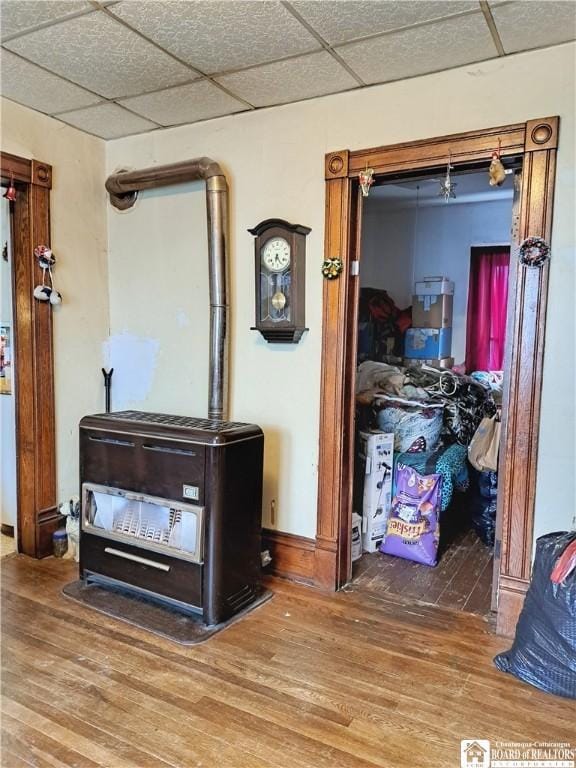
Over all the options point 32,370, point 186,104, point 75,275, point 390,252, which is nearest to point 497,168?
point 186,104

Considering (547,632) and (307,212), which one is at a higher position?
(307,212)

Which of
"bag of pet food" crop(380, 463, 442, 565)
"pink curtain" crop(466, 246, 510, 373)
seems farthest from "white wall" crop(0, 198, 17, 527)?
"pink curtain" crop(466, 246, 510, 373)

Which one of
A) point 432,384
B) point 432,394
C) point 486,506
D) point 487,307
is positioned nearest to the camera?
point 486,506

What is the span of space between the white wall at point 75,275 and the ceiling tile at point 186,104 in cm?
57

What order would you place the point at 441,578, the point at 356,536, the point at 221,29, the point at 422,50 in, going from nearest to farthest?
the point at 221,29, the point at 422,50, the point at 441,578, the point at 356,536

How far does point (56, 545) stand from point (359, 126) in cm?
287

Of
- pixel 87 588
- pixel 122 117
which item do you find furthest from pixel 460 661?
pixel 122 117

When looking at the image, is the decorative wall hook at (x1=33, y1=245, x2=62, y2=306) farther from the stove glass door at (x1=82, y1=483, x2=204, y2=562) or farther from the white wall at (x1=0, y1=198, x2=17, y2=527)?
the stove glass door at (x1=82, y1=483, x2=204, y2=562)

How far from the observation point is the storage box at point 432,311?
4.83 meters

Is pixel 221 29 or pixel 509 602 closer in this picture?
pixel 221 29

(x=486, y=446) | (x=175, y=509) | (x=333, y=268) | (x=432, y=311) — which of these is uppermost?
(x=333, y=268)

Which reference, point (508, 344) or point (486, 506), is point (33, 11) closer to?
point (508, 344)

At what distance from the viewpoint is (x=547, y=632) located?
6.86 feet

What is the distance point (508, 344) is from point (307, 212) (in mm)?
1208
